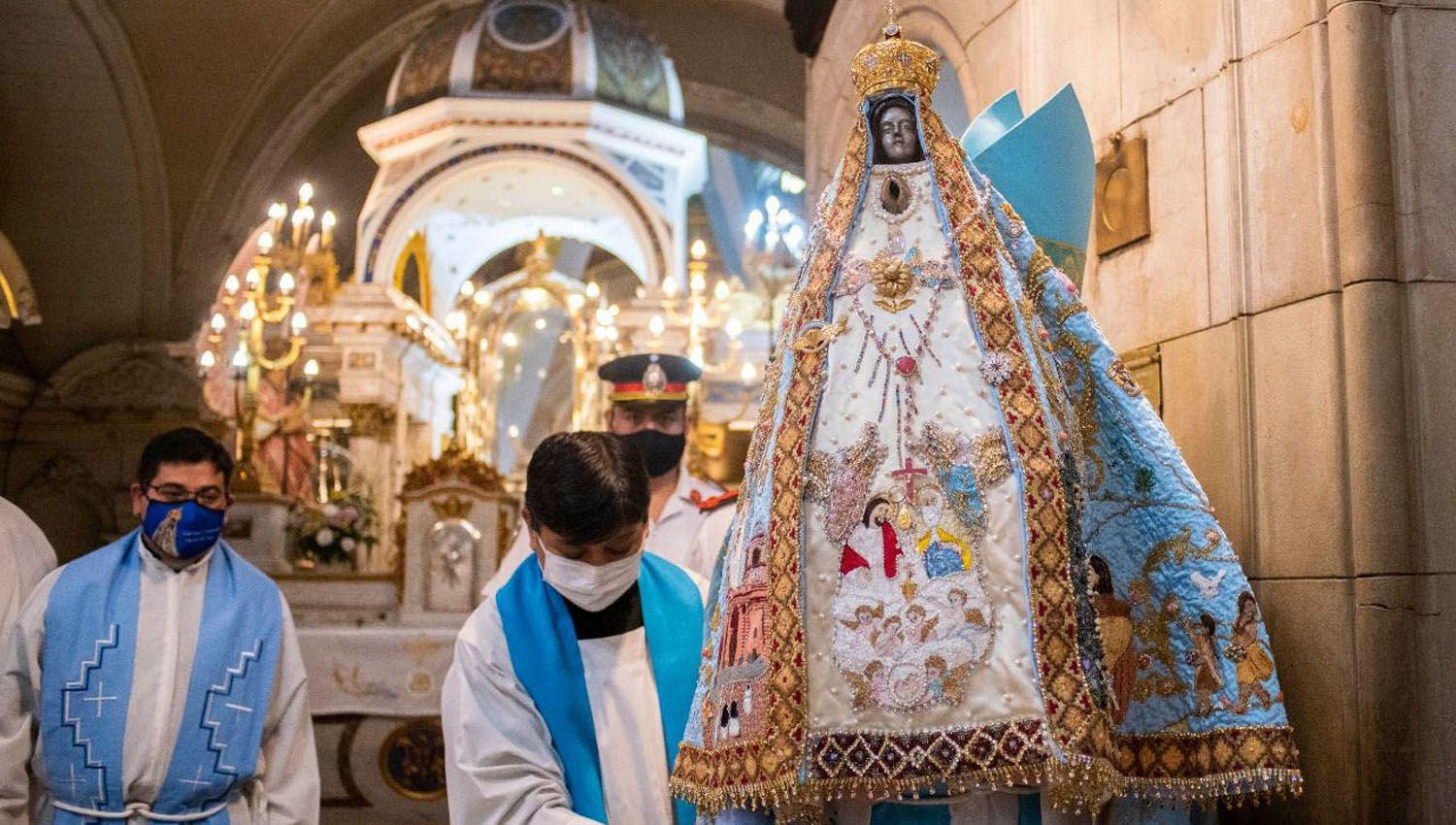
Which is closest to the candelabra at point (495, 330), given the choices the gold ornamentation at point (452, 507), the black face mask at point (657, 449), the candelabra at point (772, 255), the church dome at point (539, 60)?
the candelabra at point (772, 255)

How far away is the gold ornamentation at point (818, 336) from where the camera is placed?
2479 mm

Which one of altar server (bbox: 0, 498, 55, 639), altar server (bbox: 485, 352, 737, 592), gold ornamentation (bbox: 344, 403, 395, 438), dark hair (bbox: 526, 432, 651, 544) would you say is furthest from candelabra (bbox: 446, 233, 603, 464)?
dark hair (bbox: 526, 432, 651, 544)

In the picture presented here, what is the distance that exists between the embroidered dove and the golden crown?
972mm

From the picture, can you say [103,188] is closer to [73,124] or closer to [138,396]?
[73,124]

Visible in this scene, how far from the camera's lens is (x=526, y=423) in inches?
525

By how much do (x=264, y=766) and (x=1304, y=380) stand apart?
2.76 m

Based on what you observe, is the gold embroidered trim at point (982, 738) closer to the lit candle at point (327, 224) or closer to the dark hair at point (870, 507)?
the dark hair at point (870, 507)

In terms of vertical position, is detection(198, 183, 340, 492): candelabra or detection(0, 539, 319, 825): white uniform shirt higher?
detection(198, 183, 340, 492): candelabra

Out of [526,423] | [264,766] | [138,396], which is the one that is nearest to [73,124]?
[138,396]

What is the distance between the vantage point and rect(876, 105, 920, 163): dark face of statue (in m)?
2.58

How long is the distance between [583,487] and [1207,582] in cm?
113

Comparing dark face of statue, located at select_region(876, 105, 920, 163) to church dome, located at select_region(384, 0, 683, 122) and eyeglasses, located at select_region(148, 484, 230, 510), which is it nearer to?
eyeglasses, located at select_region(148, 484, 230, 510)

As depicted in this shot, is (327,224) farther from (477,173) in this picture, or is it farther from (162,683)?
(162,683)

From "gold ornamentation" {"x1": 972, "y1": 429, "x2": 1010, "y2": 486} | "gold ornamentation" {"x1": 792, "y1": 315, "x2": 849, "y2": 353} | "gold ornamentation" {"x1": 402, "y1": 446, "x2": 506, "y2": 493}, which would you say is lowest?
"gold ornamentation" {"x1": 972, "y1": 429, "x2": 1010, "y2": 486}
